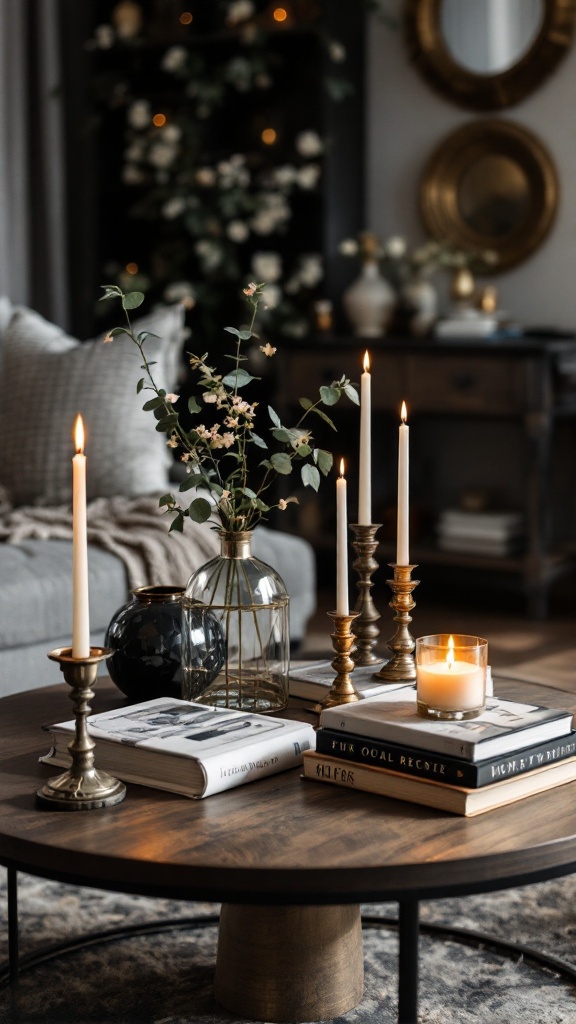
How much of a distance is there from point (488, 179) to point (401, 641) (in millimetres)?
3083

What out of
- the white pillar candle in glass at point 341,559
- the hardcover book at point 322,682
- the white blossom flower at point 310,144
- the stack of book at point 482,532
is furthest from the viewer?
the white blossom flower at point 310,144

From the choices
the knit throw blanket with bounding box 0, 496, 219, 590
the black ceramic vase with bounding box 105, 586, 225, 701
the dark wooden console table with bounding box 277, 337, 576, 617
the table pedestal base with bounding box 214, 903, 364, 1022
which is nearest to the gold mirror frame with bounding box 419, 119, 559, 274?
the dark wooden console table with bounding box 277, 337, 576, 617

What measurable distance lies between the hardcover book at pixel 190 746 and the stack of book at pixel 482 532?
2.70 m

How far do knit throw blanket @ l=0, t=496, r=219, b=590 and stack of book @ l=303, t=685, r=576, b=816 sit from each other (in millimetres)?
1391

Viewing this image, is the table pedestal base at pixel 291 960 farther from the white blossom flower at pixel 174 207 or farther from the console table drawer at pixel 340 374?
the white blossom flower at pixel 174 207

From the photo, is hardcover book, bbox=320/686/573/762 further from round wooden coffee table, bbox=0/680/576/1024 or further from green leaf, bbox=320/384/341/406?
green leaf, bbox=320/384/341/406

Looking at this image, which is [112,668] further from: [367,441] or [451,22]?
[451,22]

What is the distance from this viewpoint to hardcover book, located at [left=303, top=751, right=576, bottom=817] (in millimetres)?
1280

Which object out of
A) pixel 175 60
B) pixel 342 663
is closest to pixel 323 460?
pixel 342 663

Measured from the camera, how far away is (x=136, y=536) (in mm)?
2807

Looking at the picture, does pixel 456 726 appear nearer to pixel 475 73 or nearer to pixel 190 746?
pixel 190 746

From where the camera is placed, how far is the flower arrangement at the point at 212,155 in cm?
450

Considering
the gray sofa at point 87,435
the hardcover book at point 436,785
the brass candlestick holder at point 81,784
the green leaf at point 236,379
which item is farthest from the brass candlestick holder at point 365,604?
the gray sofa at point 87,435

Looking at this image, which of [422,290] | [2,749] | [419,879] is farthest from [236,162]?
[419,879]
